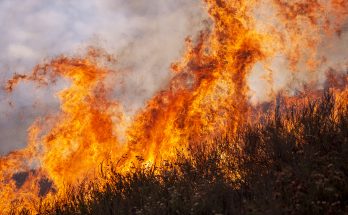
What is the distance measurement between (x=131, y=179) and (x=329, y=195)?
410cm

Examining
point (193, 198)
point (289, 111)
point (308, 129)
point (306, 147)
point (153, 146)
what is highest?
point (153, 146)

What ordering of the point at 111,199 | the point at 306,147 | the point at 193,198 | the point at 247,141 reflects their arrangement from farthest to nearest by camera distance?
the point at 247,141 → the point at 111,199 → the point at 306,147 → the point at 193,198

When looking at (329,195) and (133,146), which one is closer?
(329,195)

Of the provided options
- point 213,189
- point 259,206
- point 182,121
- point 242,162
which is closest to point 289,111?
point 242,162

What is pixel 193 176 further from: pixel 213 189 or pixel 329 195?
pixel 329 195

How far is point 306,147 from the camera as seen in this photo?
7.01m

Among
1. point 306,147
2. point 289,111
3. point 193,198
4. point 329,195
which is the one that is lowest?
point 329,195

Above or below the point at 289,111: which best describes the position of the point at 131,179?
below

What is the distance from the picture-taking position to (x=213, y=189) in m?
6.38

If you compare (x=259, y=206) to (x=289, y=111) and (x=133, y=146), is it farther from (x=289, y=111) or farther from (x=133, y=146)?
(x=133, y=146)

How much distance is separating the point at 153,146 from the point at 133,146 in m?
0.63

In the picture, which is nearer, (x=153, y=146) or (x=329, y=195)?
(x=329, y=195)

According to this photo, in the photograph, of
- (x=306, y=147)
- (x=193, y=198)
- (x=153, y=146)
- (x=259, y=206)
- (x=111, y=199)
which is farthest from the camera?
(x=153, y=146)

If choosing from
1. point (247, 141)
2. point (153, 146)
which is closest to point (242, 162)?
point (247, 141)
